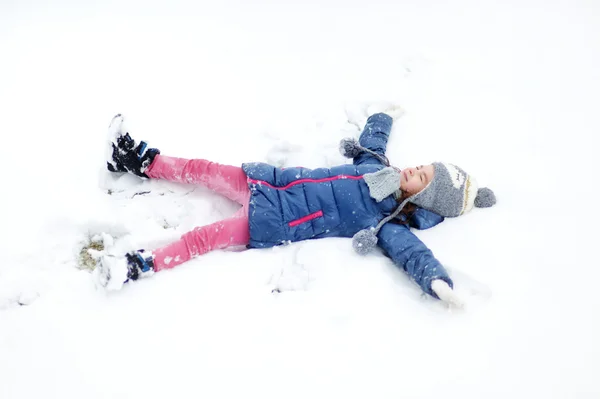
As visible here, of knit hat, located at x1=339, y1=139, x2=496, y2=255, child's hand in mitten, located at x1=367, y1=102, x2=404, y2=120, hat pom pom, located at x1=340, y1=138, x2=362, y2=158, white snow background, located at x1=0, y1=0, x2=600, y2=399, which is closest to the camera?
white snow background, located at x1=0, y1=0, x2=600, y2=399

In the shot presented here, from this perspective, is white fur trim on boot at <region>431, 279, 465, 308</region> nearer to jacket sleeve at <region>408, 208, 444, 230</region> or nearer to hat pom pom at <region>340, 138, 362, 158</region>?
jacket sleeve at <region>408, 208, 444, 230</region>

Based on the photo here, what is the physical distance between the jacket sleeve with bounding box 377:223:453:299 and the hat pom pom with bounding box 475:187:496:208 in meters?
0.40

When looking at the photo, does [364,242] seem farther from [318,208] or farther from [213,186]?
[213,186]

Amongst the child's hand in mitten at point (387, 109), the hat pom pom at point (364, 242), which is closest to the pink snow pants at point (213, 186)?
the hat pom pom at point (364, 242)

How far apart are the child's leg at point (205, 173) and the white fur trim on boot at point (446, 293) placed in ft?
3.03

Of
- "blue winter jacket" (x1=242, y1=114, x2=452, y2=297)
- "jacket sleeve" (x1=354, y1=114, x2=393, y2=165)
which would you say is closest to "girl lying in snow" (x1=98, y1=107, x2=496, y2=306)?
"blue winter jacket" (x1=242, y1=114, x2=452, y2=297)

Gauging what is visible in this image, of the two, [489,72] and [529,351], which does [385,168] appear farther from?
[489,72]

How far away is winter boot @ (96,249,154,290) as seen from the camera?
1.59 metres

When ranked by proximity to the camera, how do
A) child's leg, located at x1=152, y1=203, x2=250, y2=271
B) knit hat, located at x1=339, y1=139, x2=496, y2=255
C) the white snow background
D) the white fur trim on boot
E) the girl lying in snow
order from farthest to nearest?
knit hat, located at x1=339, y1=139, x2=496, y2=255
the girl lying in snow
child's leg, located at x1=152, y1=203, x2=250, y2=271
the white fur trim on boot
the white snow background

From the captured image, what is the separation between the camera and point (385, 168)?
2025 mm

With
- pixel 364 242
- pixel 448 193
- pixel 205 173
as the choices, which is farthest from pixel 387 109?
pixel 205 173

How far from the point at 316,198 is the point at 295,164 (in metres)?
0.35

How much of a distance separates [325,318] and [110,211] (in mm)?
1051

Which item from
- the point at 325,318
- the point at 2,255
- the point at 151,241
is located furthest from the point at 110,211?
the point at 325,318
